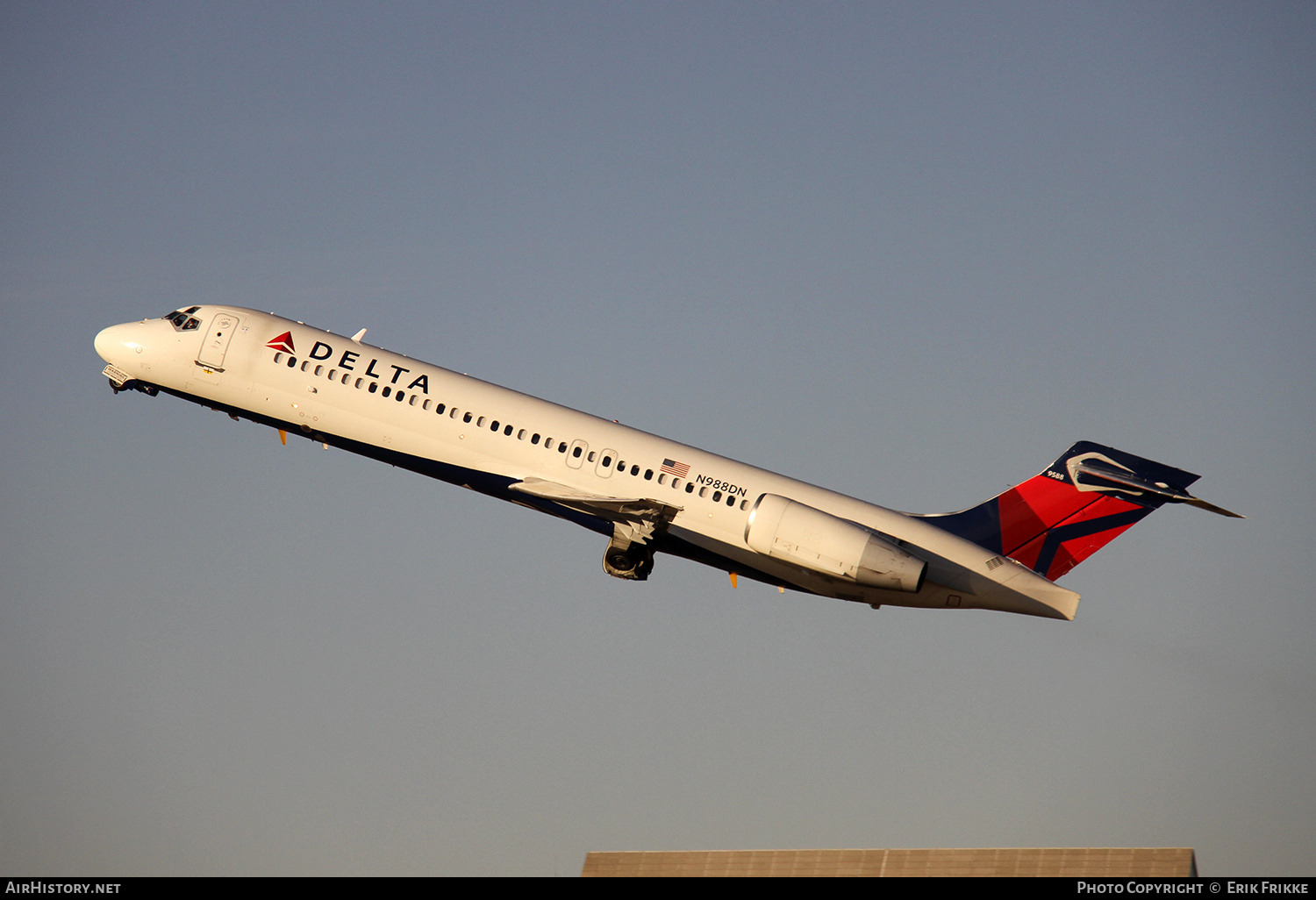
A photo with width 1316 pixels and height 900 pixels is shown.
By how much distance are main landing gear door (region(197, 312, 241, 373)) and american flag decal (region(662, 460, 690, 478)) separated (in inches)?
511

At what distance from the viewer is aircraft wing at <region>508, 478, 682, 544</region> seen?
1385 inches

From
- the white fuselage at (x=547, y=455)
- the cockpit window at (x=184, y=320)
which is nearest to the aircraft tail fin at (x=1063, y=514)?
the white fuselage at (x=547, y=455)

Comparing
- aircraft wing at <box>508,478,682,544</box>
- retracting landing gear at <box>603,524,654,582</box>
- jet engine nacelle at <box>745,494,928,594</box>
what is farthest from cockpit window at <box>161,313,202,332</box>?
jet engine nacelle at <box>745,494,928,594</box>

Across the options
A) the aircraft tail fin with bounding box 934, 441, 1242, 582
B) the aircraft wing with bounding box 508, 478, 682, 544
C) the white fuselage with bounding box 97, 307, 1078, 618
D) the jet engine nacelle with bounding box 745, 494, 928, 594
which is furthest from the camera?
the aircraft tail fin with bounding box 934, 441, 1242, 582

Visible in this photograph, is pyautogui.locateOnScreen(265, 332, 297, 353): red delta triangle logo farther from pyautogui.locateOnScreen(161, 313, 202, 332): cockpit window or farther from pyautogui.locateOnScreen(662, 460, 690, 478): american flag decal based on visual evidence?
pyautogui.locateOnScreen(662, 460, 690, 478): american flag decal

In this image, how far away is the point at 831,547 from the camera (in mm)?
33938

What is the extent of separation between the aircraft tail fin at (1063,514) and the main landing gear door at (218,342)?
20604 millimetres

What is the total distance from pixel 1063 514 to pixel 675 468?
10.9 metres

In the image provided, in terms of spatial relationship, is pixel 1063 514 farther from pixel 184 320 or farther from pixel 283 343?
pixel 184 320

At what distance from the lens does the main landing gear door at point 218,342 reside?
38531 mm

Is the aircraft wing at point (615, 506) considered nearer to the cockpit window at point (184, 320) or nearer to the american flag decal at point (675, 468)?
the american flag decal at point (675, 468)

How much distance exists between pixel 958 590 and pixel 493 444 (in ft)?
42.8

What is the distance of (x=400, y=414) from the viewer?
3703 centimetres
